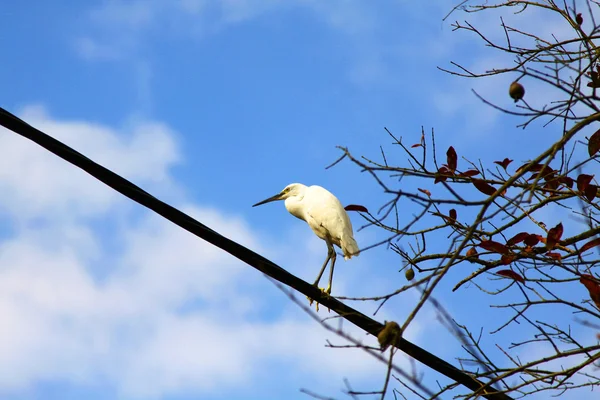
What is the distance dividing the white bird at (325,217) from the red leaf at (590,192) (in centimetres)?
253

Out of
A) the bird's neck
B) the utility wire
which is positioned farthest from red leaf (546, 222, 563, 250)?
the bird's neck

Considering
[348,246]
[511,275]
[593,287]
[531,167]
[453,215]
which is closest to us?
[531,167]

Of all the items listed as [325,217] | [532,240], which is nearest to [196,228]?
[532,240]

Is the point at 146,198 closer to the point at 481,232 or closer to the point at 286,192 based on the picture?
the point at 481,232

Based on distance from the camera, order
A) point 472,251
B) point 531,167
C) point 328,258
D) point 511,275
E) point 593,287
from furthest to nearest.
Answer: point 328,258 → point 472,251 → point 511,275 → point 593,287 → point 531,167

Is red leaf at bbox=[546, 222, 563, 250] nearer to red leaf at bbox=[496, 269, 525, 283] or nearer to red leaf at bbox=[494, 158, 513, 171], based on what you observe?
red leaf at bbox=[496, 269, 525, 283]

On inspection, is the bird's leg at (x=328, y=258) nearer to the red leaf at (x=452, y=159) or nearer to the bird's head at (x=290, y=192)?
the bird's head at (x=290, y=192)

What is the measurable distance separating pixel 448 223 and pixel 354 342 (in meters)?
1.37

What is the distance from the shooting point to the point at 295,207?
6398 millimetres

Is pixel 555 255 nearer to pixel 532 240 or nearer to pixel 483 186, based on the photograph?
pixel 532 240

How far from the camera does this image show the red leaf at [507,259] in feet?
9.87

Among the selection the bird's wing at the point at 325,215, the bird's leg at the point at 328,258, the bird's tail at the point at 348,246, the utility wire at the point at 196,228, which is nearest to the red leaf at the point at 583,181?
the utility wire at the point at 196,228

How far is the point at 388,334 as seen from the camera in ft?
6.74

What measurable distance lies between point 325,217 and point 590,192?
2994mm
